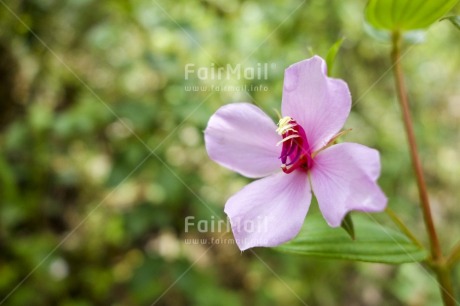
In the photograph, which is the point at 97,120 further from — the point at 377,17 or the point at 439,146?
the point at 439,146

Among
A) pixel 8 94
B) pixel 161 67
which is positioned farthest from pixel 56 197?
pixel 161 67

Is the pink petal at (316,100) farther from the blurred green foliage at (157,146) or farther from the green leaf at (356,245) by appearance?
the blurred green foliage at (157,146)

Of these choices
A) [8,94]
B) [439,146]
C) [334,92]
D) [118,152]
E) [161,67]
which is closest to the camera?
[334,92]

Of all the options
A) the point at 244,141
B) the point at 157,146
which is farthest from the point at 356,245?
the point at 157,146

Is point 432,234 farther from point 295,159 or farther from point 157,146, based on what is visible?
point 157,146

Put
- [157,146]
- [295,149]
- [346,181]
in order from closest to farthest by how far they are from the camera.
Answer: [346,181] → [295,149] → [157,146]
